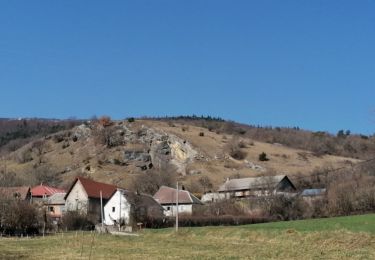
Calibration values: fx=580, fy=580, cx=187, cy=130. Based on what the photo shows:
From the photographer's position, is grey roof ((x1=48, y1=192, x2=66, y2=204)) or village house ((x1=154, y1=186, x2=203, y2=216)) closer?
village house ((x1=154, y1=186, x2=203, y2=216))

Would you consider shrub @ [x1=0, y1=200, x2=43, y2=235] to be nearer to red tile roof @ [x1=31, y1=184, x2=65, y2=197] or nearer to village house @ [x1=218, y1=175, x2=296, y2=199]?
village house @ [x1=218, y1=175, x2=296, y2=199]

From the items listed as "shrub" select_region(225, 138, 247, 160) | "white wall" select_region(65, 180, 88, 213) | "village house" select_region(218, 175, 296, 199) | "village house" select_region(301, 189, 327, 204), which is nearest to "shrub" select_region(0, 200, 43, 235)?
"white wall" select_region(65, 180, 88, 213)

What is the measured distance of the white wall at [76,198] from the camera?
4382 inches

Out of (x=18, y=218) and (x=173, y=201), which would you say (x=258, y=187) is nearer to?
(x=173, y=201)

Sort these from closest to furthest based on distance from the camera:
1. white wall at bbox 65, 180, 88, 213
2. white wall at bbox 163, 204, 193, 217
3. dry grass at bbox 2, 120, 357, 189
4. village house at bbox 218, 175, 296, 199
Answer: white wall at bbox 65, 180, 88, 213
white wall at bbox 163, 204, 193, 217
village house at bbox 218, 175, 296, 199
dry grass at bbox 2, 120, 357, 189

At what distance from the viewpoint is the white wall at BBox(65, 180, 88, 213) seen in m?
111

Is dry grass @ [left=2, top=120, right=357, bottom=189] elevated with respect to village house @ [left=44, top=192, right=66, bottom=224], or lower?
elevated

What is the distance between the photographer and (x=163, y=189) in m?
125

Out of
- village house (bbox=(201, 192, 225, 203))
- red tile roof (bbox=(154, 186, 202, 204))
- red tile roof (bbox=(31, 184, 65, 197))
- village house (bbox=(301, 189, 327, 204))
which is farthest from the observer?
red tile roof (bbox=(31, 184, 65, 197))

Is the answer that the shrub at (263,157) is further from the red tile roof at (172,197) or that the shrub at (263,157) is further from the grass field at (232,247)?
the grass field at (232,247)

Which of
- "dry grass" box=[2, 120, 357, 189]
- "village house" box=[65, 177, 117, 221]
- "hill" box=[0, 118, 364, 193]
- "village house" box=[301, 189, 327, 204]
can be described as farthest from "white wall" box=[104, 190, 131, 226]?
"dry grass" box=[2, 120, 357, 189]

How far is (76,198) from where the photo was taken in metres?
115

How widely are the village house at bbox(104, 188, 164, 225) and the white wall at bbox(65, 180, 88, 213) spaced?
17.6 feet

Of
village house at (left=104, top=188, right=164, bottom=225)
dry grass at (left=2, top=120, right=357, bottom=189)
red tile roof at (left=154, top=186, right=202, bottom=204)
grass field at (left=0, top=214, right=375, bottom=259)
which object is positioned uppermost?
dry grass at (left=2, top=120, right=357, bottom=189)
